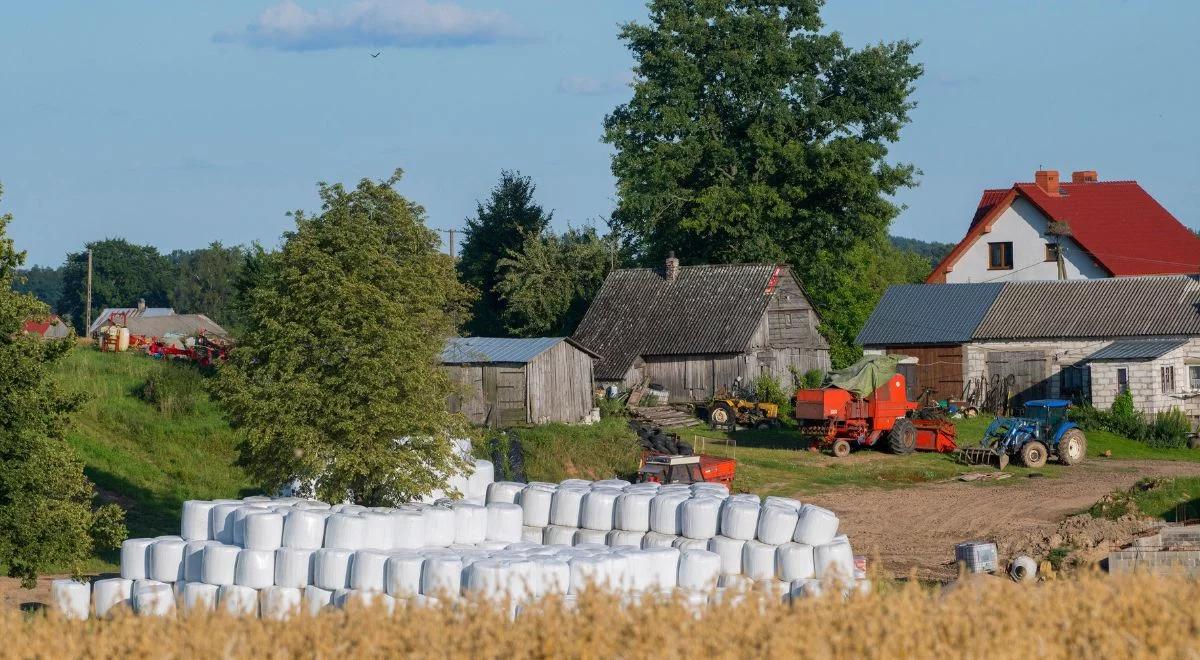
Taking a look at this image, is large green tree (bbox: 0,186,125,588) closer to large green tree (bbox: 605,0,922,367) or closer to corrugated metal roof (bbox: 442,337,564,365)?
corrugated metal roof (bbox: 442,337,564,365)

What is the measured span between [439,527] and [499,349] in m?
21.3

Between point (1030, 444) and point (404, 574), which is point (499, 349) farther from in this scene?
point (404, 574)

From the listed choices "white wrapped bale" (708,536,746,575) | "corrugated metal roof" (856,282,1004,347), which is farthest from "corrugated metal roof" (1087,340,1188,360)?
"white wrapped bale" (708,536,746,575)

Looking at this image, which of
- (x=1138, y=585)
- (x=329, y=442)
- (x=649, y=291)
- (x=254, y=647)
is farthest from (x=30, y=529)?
(x=649, y=291)

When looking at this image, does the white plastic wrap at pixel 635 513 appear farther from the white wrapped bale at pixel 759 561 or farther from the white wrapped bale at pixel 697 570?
the white wrapped bale at pixel 697 570

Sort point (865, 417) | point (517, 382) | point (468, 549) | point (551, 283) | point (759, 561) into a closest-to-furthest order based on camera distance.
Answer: point (468, 549)
point (759, 561)
point (865, 417)
point (517, 382)
point (551, 283)

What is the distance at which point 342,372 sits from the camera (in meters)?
19.5

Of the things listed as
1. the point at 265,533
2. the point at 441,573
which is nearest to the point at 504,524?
the point at 265,533

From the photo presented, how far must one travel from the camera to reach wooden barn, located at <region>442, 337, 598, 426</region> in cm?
3725

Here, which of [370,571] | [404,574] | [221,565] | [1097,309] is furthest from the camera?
[1097,309]

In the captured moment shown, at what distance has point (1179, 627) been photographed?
9406mm

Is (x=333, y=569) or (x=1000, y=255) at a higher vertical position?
(x=1000, y=255)

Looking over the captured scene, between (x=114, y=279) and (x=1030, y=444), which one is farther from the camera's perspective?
Result: (x=114, y=279)

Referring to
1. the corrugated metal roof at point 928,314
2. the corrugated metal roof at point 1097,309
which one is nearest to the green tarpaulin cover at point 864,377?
the corrugated metal roof at point 928,314
